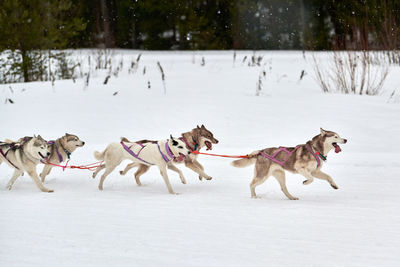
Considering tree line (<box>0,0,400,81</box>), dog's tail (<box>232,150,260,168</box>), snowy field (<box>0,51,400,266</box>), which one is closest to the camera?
snowy field (<box>0,51,400,266</box>)

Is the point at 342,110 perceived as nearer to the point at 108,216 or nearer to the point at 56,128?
the point at 56,128

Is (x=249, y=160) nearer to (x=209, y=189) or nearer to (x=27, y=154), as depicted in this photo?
(x=209, y=189)

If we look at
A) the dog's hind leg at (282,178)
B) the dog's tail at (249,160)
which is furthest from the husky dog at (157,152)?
the dog's hind leg at (282,178)

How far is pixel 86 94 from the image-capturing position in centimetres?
1277

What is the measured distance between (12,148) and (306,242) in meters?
4.08

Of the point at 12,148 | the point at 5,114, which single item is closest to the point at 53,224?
the point at 12,148

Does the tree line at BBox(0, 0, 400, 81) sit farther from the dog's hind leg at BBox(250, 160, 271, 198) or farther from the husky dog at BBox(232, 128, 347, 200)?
the dog's hind leg at BBox(250, 160, 271, 198)

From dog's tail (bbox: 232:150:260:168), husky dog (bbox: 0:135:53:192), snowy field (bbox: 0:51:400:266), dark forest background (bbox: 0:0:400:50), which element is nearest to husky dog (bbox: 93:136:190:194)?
snowy field (bbox: 0:51:400:266)

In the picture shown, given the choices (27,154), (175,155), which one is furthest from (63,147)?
(175,155)

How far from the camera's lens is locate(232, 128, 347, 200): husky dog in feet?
18.4

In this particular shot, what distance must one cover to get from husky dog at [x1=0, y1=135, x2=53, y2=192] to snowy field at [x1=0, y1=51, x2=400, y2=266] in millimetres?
324

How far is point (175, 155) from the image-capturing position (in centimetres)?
631

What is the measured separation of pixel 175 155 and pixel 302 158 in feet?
5.24

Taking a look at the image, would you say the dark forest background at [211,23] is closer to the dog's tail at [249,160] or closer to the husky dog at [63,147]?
the husky dog at [63,147]
